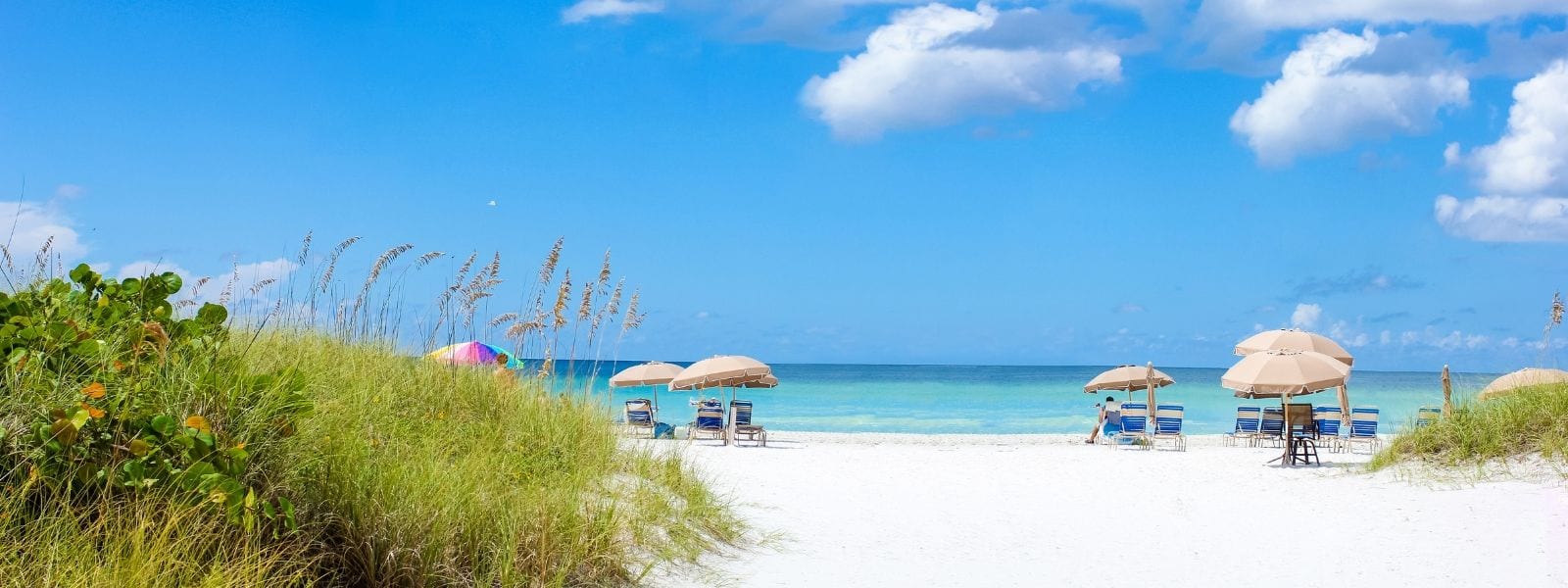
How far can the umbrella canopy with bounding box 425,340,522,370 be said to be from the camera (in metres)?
6.76

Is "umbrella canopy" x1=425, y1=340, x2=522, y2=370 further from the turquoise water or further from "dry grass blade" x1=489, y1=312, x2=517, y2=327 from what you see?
the turquoise water

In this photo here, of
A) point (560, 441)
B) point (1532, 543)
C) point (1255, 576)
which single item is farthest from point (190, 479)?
point (1532, 543)

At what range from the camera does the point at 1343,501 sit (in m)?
9.17

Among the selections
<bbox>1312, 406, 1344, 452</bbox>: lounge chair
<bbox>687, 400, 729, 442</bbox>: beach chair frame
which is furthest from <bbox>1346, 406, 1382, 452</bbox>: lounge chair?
<bbox>687, 400, 729, 442</bbox>: beach chair frame

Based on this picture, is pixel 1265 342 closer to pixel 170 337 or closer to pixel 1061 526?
pixel 1061 526

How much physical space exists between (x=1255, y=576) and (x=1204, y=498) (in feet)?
13.3

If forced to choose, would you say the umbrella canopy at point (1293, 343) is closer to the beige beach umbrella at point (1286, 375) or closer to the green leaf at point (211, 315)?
the beige beach umbrella at point (1286, 375)

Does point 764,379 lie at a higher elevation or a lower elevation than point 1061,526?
higher

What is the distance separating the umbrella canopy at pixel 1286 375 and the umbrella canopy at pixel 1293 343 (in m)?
3.05

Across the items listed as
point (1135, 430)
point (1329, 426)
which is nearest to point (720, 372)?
point (1135, 430)

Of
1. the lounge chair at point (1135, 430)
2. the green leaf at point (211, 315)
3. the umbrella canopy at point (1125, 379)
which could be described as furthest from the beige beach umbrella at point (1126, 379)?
the green leaf at point (211, 315)

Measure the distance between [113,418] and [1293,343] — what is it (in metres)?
16.8

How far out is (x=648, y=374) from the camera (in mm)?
18859

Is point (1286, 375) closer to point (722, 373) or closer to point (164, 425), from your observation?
point (722, 373)
